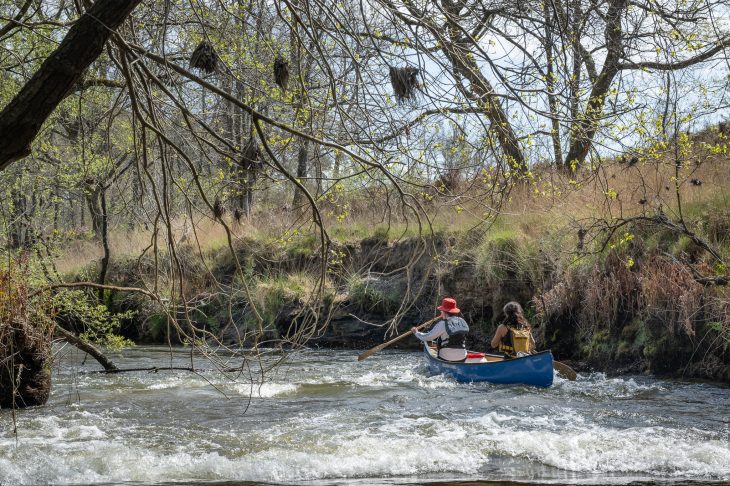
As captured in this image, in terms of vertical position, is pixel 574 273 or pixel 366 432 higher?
pixel 574 273

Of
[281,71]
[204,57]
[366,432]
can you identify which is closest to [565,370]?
[366,432]

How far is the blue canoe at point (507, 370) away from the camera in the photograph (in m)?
10.3

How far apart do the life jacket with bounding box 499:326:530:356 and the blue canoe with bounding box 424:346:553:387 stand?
0.57 ft

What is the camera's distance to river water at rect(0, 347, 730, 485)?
6.35m

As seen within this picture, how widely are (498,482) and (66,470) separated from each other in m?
3.22

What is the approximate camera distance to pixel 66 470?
6375 millimetres

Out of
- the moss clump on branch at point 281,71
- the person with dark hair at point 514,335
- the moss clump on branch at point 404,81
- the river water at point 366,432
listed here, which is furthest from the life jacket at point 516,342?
the moss clump on branch at point 281,71

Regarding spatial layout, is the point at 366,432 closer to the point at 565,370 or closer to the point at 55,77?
the point at 565,370

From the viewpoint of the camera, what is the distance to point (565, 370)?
1080 centimetres

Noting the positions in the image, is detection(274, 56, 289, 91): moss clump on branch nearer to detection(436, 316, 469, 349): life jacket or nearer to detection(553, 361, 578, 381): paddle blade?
detection(553, 361, 578, 381): paddle blade

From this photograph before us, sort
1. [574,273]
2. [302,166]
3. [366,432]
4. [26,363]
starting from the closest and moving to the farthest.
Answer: [302,166] < [366,432] < [26,363] < [574,273]

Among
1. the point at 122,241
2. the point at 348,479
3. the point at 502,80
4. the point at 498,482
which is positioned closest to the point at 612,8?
the point at 502,80

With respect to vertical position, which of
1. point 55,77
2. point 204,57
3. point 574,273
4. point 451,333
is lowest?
point 451,333

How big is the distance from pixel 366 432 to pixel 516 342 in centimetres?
415
